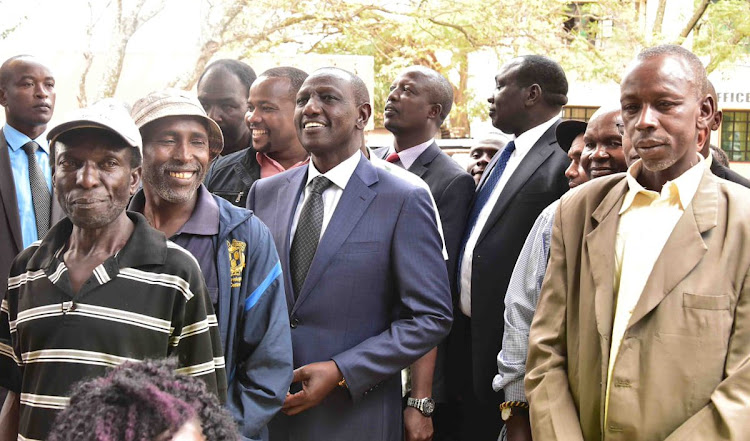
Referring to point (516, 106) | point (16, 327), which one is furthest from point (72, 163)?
point (516, 106)

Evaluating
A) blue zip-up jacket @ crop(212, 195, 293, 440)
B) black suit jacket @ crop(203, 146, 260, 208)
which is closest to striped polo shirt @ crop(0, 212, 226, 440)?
blue zip-up jacket @ crop(212, 195, 293, 440)

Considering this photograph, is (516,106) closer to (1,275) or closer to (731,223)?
(731,223)

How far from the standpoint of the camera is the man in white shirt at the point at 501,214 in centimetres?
454

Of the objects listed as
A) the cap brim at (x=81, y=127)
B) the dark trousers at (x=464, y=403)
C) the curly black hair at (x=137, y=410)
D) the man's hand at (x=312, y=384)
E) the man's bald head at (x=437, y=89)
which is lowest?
the dark trousers at (x=464, y=403)

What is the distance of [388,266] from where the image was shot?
3846 mm

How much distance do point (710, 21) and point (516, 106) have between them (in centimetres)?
1276

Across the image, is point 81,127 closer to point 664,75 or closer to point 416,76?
point 664,75

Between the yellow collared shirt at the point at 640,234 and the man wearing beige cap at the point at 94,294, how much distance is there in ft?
4.51

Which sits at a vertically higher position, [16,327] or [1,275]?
[16,327]

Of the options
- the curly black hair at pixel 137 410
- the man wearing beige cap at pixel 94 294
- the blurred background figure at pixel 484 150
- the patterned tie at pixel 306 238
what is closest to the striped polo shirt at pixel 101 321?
the man wearing beige cap at pixel 94 294

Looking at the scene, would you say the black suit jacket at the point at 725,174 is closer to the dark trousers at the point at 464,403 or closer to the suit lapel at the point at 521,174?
the suit lapel at the point at 521,174

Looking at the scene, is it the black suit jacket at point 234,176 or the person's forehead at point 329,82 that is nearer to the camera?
the person's forehead at point 329,82

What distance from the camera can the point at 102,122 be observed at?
9.02 ft

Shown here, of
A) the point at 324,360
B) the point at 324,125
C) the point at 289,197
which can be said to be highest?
the point at 324,125
